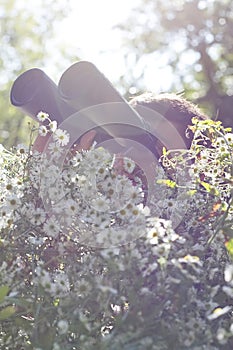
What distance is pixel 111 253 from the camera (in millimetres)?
1049

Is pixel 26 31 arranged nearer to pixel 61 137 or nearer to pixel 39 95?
pixel 39 95

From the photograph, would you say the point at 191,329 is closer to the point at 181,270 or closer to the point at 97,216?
the point at 181,270

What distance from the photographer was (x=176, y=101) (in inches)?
84.1

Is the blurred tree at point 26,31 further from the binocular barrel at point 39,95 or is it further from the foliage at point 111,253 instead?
the foliage at point 111,253

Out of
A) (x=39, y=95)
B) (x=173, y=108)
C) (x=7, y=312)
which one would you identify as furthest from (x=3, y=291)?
(x=173, y=108)

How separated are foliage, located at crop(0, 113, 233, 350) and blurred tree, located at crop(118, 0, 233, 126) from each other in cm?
719

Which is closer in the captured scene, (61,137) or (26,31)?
(61,137)

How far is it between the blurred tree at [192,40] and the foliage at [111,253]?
7.19m

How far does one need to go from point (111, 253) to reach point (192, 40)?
8126 millimetres

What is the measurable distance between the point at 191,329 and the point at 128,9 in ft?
28.0

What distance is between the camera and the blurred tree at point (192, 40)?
876 centimetres


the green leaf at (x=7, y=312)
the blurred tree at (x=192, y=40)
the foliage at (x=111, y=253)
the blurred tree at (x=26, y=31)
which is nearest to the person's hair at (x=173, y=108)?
the foliage at (x=111, y=253)

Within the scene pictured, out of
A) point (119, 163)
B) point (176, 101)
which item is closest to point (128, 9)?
point (176, 101)

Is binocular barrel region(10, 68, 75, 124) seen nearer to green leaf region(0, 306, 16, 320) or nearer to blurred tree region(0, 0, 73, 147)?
green leaf region(0, 306, 16, 320)
